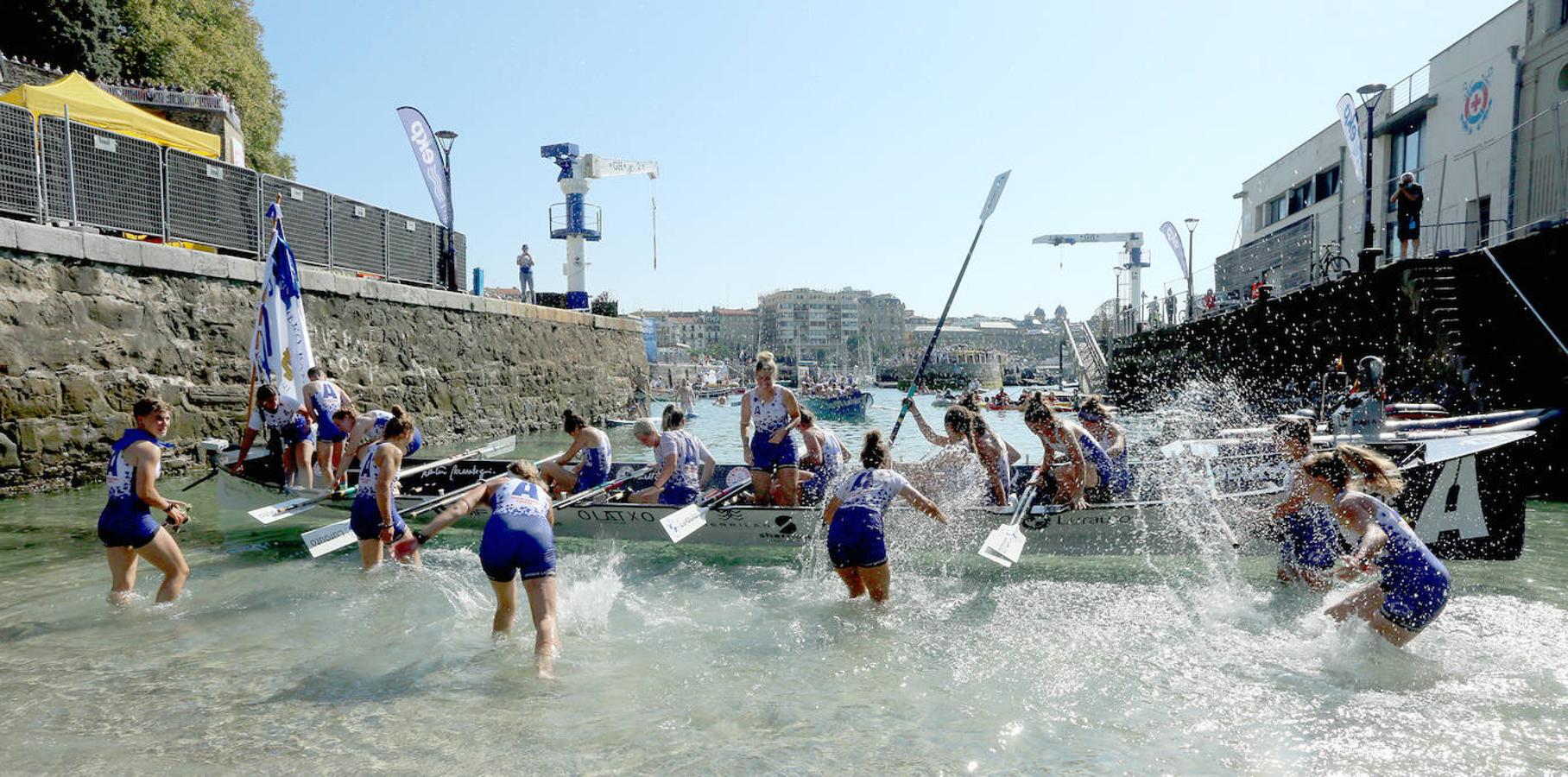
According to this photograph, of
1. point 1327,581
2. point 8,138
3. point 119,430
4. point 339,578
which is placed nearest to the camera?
point 1327,581

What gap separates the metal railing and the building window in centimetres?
3021

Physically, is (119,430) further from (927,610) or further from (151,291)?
(927,610)

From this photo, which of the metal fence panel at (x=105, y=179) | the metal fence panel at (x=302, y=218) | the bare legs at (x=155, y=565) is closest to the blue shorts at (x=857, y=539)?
the bare legs at (x=155, y=565)

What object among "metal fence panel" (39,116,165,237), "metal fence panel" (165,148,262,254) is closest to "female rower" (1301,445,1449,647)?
"metal fence panel" (39,116,165,237)

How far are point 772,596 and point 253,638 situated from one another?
4171 mm

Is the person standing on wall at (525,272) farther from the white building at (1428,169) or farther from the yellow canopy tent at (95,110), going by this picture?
the white building at (1428,169)

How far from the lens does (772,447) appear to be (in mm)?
9531

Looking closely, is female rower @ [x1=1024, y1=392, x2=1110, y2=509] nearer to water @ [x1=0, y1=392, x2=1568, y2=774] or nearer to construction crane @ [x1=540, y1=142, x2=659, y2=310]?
water @ [x1=0, y1=392, x2=1568, y2=774]

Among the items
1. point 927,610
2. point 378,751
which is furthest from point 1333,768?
point 378,751

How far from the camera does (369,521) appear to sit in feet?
26.6

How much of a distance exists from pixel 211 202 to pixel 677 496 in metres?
10.9

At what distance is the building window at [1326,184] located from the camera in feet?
99.1

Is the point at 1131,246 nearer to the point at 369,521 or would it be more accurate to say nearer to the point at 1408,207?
the point at 1408,207

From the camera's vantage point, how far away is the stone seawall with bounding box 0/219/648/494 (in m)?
11.6
